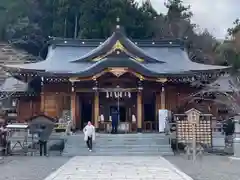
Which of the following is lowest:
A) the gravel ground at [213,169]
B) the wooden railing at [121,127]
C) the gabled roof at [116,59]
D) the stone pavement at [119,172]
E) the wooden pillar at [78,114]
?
the gravel ground at [213,169]

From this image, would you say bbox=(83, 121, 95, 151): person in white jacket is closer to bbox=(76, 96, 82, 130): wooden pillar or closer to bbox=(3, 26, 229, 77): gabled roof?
bbox=(3, 26, 229, 77): gabled roof

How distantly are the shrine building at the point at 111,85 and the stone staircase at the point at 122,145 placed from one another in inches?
105

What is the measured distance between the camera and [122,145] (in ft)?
68.3

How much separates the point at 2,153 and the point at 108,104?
9658 millimetres

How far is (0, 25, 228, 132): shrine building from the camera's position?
24.5 m

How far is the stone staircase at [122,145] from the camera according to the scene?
19844 mm

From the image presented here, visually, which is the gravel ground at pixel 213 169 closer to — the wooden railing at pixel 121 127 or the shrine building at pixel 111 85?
Answer: the wooden railing at pixel 121 127

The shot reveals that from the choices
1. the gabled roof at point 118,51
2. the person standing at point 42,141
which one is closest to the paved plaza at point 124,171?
the person standing at point 42,141

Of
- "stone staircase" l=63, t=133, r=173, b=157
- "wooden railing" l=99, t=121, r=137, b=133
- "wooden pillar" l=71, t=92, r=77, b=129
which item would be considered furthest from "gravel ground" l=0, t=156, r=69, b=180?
"wooden railing" l=99, t=121, r=137, b=133

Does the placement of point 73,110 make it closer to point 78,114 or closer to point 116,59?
point 78,114

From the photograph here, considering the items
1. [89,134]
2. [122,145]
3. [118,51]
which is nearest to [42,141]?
[89,134]

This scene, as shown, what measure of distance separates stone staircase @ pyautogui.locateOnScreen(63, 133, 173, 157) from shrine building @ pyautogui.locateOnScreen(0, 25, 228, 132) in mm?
2659

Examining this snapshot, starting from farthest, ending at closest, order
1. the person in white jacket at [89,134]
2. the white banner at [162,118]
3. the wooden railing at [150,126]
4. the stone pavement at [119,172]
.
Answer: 1. the wooden railing at [150,126]
2. the white banner at [162,118]
3. the person in white jacket at [89,134]
4. the stone pavement at [119,172]

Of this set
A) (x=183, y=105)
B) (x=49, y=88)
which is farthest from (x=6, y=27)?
(x=183, y=105)
